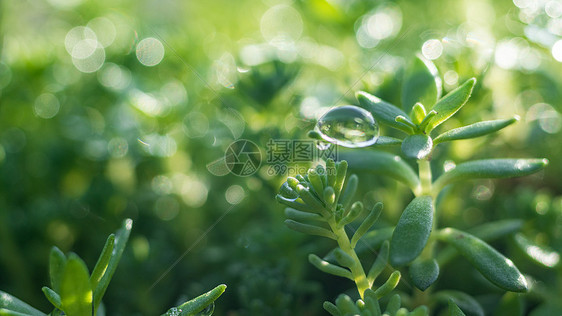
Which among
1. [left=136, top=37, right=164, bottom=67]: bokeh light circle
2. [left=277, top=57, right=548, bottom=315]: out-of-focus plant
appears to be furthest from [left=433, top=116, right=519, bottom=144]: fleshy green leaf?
[left=136, top=37, right=164, bottom=67]: bokeh light circle

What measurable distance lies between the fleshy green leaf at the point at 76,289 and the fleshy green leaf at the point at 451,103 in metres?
0.54

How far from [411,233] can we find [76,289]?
46 centimetres

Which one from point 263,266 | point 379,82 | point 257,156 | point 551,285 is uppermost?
point 379,82

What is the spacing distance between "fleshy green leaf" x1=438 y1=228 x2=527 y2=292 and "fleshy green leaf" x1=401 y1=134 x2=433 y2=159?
0.19 meters

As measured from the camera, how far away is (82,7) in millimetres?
2193

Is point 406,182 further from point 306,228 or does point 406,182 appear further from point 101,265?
point 101,265

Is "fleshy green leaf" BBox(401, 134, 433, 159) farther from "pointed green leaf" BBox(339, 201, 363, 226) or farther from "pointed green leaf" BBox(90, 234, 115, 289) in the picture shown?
"pointed green leaf" BBox(90, 234, 115, 289)

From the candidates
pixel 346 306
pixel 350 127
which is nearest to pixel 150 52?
pixel 350 127

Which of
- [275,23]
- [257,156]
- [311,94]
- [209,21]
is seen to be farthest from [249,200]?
[209,21]

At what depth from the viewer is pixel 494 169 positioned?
31.1 inches

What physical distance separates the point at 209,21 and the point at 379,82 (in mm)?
1403

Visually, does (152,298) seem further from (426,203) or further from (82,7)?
(82,7)

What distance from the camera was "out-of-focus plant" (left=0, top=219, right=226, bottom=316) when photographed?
62 cm

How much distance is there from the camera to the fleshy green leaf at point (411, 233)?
0.67 m
